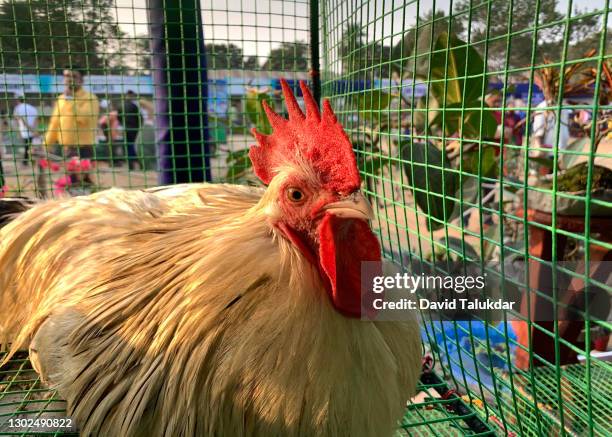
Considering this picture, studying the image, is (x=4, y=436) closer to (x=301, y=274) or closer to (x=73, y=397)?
(x=73, y=397)

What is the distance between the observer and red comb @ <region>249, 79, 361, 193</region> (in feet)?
3.85

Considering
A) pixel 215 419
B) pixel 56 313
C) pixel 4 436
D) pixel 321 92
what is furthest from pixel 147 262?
pixel 321 92

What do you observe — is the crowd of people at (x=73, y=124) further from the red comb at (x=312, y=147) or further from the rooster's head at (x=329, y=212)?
the rooster's head at (x=329, y=212)

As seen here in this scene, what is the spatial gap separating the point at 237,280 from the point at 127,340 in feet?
1.36

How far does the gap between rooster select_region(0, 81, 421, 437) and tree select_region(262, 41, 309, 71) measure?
1967 millimetres

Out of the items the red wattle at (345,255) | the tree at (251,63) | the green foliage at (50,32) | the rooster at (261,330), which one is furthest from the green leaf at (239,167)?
the red wattle at (345,255)

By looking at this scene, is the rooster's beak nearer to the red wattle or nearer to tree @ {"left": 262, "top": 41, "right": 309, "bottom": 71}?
the red wattle

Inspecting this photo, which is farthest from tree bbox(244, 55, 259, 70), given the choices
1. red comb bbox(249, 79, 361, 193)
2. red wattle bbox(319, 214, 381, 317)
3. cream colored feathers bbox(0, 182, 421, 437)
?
red wattle bbox(319, 214, 381, 317)

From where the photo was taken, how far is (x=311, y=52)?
9.81ft

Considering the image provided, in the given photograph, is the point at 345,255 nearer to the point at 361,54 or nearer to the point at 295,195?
the point at 295,195

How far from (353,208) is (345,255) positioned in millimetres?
150

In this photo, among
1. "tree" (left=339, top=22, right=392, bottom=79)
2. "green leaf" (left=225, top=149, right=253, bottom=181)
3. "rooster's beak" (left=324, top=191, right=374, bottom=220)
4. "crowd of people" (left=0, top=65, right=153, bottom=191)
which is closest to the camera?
"rooster's beak" (left=324, top=191, right=374, bottom=220)

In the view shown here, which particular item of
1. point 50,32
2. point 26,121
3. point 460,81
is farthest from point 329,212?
point 26,121

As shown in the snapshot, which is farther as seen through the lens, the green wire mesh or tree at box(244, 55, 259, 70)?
tree at box(244, 55, 259, 70)
